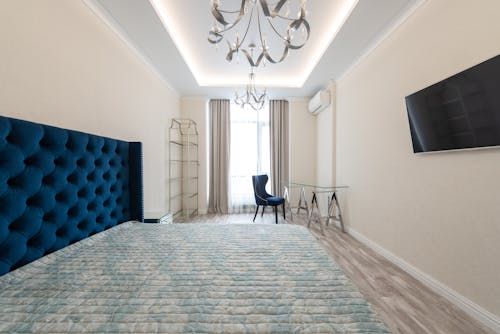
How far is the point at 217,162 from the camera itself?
4.56m

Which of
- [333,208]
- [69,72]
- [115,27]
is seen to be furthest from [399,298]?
[115,27]

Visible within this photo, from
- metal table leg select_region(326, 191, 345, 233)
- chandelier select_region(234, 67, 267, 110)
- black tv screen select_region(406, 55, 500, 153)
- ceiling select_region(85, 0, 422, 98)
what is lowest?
metal table leg select_region(326, 191, 345, 233)

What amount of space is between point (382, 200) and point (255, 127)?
306 centimetres

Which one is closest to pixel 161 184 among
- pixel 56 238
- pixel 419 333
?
pixel 56 238

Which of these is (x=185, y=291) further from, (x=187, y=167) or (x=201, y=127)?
(x=201, y=127)

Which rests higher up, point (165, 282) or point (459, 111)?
point (459, 111)

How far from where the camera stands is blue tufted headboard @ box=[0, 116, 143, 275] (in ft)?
3.43

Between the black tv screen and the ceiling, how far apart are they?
0.99 m

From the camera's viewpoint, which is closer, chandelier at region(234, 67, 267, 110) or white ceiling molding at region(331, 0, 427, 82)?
white ceiling molding at region(331, 0, 427, 82)

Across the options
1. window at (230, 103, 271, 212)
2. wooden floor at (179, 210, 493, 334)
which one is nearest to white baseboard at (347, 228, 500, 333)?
wooden floor at (179, 210, 493, 334)

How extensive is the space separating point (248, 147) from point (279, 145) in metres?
0.73

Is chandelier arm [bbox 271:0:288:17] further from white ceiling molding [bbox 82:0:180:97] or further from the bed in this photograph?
white ceiling molding [bbox 82:0:180:97]

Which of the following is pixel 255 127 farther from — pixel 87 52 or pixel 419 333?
pixel 419 333

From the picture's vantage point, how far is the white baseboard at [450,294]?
135 centimetres
